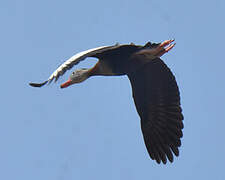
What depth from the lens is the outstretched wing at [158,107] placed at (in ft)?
37.2

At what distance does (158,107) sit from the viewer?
38.3 ft

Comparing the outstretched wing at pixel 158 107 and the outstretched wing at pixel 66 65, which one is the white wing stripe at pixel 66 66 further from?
the outstretched wing at pixel 158 107

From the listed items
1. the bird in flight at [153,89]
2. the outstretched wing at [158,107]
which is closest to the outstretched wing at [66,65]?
the bird in flight at [153,89]

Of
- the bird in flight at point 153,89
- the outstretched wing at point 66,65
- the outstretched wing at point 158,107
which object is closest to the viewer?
the outstretched wing at point 66,65

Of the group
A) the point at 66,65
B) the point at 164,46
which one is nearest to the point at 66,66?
the point at 66,65

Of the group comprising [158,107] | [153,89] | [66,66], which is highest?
[66,66]

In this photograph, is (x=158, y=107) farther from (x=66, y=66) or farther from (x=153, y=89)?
(x=66, y=66)

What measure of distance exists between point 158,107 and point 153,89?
41cm

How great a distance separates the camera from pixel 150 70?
1134 cm

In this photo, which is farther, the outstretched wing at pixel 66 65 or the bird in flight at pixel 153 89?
the bird in flight at pixel 153 89

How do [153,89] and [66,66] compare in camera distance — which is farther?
[153,89]

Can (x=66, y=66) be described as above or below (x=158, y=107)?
above

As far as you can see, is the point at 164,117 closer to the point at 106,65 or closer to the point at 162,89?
the point at 162,89

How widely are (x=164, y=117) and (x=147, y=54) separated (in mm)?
1678
